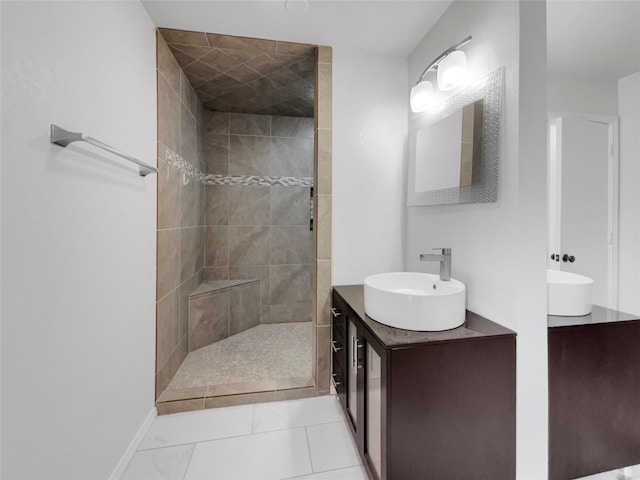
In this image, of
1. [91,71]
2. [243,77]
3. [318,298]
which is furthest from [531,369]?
[243,77]

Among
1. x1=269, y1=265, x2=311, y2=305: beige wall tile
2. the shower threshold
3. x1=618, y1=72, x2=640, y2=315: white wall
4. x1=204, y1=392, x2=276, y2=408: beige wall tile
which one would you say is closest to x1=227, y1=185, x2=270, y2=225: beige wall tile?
x1=269, y1=265, x2=311, y2=305: beige wall tile

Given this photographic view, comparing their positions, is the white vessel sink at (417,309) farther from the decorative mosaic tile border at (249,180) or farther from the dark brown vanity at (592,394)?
the decorative mosaic tile border at (249,180)

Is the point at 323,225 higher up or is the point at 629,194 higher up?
the point at 629,194

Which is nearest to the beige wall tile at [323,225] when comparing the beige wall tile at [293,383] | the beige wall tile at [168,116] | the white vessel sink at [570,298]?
the beige wall tile at [293,383]

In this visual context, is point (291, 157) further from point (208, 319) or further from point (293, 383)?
point (293, 383)

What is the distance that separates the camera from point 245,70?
2225mm

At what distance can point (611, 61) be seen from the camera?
2.09 m

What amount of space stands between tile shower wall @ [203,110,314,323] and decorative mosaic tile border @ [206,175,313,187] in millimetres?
37

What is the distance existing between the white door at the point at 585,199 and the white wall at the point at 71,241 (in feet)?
9.14

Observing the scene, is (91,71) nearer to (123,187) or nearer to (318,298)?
(123,187)

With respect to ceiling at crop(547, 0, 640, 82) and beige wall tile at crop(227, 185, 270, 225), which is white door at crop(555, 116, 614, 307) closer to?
ceiling at crop(547, 0, 640, 82)

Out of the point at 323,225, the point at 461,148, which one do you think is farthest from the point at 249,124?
the point at 461,148

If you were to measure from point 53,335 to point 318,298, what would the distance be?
1.35m

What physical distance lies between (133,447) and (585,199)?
3390 mm
